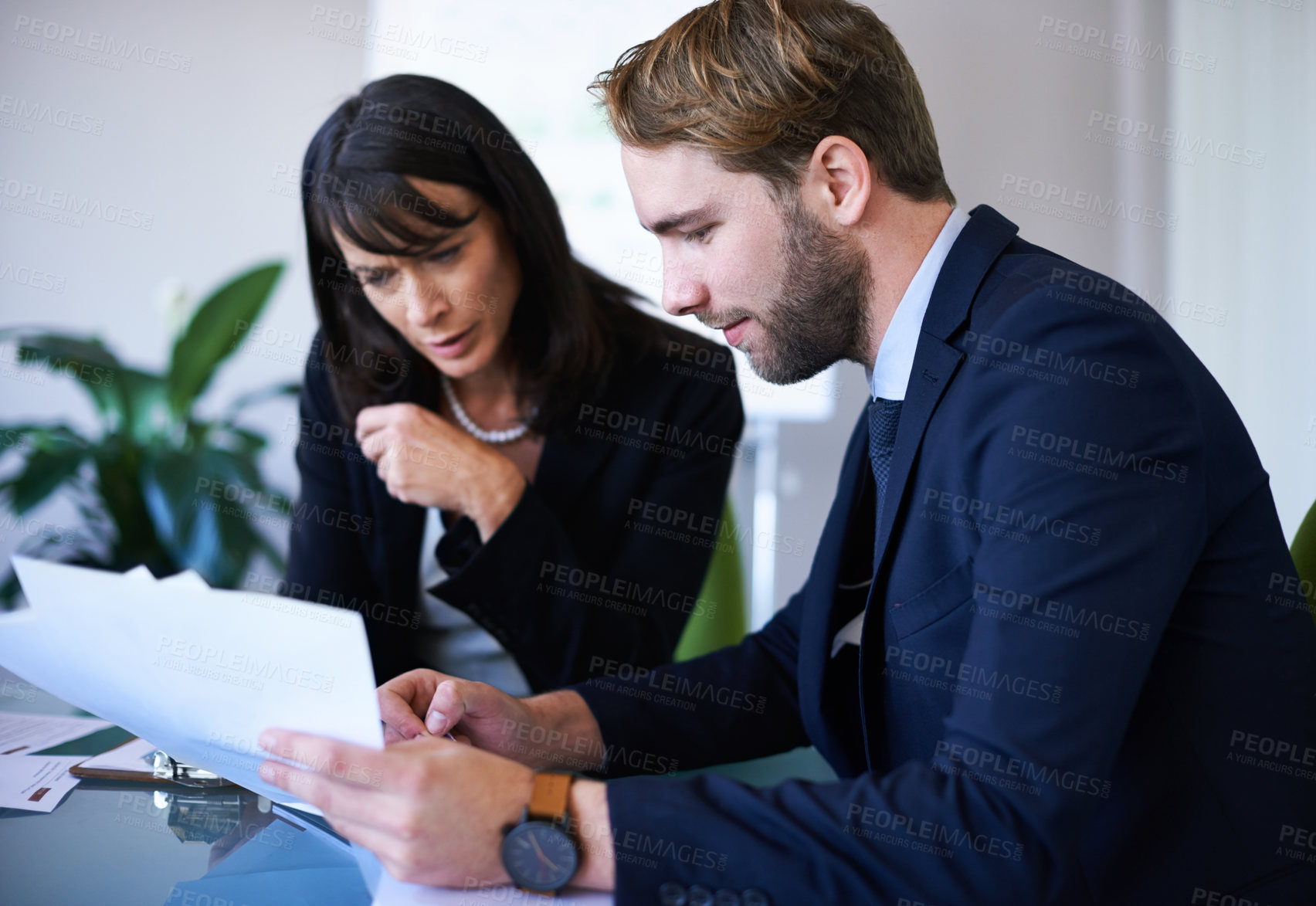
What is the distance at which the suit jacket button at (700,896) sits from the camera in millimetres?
673

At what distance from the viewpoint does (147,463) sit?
242 centimetres

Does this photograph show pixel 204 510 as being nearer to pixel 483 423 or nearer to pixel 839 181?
pixel 483 423

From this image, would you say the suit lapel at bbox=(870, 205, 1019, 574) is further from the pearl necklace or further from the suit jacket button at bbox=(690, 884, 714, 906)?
the pearl necklace

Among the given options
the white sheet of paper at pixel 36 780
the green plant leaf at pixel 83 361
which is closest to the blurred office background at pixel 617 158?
the green plant leaf at pixel 83 361

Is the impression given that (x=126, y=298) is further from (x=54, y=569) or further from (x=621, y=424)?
(x=54, y=569)

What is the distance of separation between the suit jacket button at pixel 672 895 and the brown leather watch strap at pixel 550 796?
0.09 metres

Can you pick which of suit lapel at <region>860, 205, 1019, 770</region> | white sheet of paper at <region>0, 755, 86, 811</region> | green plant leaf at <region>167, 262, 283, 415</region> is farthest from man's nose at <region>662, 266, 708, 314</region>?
green plant leaf at <region>167, 262, 283, 415</region>

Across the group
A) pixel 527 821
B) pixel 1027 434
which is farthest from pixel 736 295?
pixel 527 821

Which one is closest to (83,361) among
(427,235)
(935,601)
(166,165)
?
(166,165)

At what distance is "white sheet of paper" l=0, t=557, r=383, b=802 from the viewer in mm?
641

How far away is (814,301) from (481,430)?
2.88 feet

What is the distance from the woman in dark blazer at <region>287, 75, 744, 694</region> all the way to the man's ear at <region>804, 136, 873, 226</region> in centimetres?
70

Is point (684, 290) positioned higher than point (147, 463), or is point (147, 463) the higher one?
point (684, 290)

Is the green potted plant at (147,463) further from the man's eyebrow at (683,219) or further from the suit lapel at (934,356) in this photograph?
the suit lapel at (934,356)
